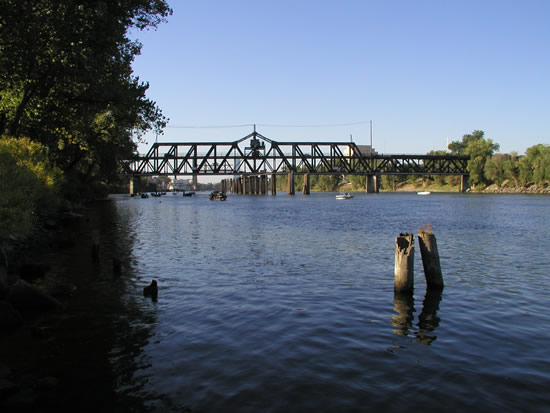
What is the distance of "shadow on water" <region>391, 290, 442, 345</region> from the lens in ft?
39.3

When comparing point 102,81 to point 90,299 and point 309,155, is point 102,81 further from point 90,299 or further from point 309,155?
point 309,155

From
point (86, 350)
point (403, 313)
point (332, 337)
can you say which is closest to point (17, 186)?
point (86, 350)

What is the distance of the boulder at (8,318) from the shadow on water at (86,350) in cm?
30

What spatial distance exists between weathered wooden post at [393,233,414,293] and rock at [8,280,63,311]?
11.6 metres

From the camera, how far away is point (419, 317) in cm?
1346

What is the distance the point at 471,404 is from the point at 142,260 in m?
19.4

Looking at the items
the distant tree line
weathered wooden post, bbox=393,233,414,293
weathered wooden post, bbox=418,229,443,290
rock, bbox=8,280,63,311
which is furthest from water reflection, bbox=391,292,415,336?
the distant tree line

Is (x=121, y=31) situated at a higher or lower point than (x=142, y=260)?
higher

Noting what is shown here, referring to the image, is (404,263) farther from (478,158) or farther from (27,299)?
(478,158)

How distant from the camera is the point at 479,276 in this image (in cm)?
1966

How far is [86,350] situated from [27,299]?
4.60m

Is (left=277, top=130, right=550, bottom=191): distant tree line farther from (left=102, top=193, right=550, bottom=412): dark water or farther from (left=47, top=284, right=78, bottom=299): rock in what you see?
(left=47, top=284, right=78, bottom=299): rock

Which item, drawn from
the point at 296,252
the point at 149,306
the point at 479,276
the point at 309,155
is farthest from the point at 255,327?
the point at 309,155

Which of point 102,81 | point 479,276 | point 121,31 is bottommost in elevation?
point 479,276
